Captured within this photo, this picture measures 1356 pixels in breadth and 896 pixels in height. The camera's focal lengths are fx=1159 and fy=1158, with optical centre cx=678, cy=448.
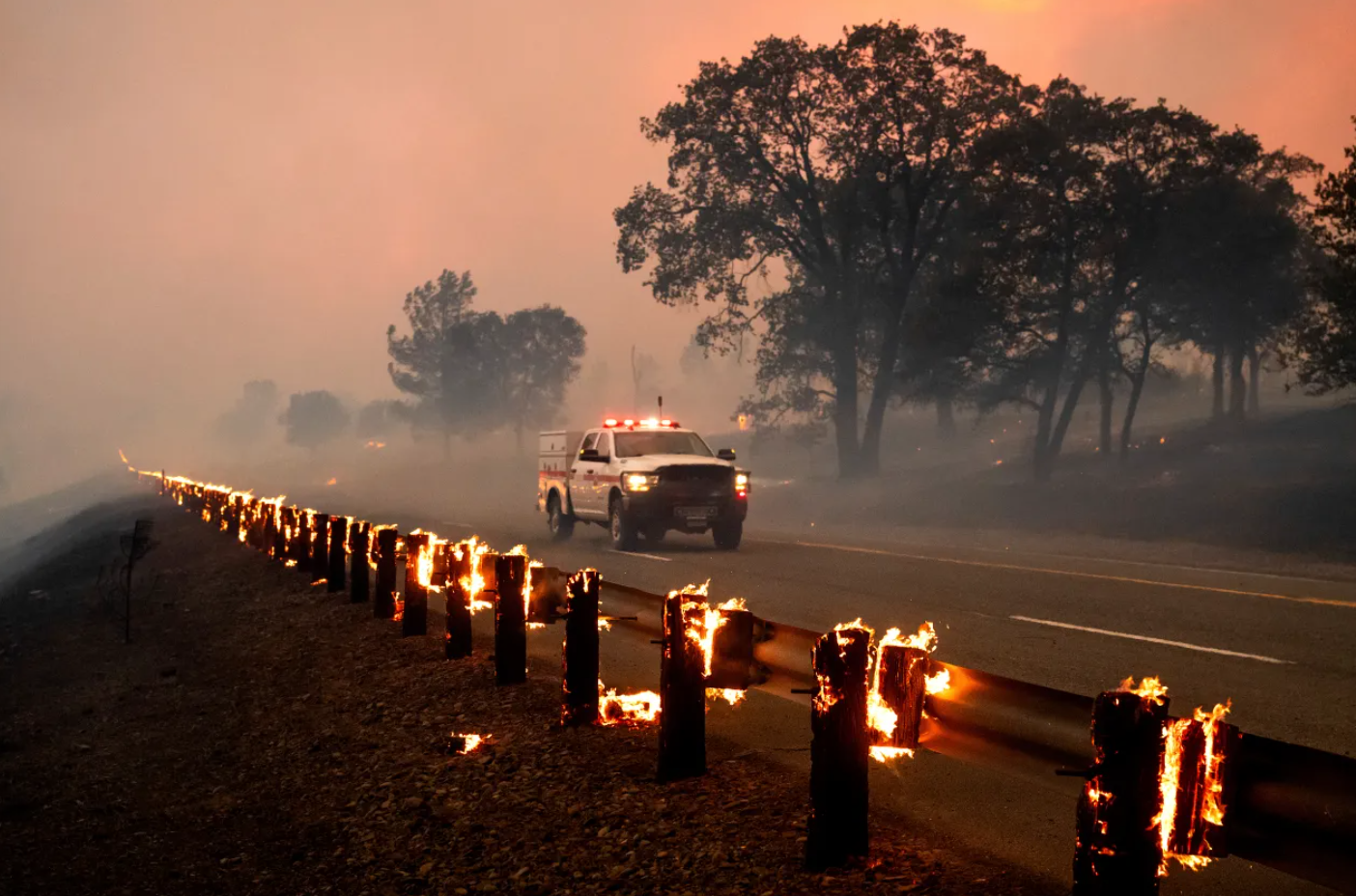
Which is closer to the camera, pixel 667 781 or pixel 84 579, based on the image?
pixel 667 781

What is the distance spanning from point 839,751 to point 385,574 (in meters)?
7.74

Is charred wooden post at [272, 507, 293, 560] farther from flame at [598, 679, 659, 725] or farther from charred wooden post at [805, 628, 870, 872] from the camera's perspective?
charred wooden post at [805, 628, 870, 872]

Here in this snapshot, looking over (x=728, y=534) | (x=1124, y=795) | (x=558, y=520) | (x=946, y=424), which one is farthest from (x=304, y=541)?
(x=946, y=424)

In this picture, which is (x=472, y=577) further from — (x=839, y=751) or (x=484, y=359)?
Result: (x=484, y=359)

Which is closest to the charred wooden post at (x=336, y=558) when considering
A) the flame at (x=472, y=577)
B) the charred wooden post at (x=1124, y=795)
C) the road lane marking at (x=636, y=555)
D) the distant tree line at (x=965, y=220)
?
the flame at (x=472, y=577)

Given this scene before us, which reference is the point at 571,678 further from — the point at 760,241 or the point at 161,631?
the point at 760,241

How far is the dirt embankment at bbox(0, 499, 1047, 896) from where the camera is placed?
4.96m

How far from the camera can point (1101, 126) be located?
39156 mm

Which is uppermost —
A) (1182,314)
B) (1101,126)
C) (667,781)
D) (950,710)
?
(1101,126)

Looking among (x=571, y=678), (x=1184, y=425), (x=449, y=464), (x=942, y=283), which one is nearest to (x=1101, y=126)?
(x=942, y=283)

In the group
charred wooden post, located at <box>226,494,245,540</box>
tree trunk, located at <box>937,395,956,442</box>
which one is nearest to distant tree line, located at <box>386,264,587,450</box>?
tree trunk, located at <box>937,395,956,442</box>

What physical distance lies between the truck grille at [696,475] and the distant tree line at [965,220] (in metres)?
20.7

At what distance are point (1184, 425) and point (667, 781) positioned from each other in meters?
54.5

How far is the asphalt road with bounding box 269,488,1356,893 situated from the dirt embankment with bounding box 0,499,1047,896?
729 millimetres
